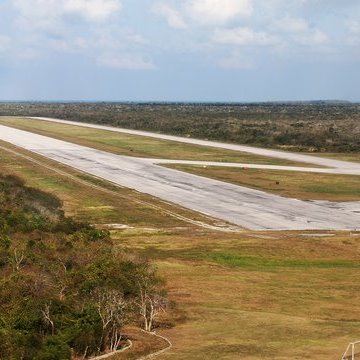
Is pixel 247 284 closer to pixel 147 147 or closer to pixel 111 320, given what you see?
pixel 111 320

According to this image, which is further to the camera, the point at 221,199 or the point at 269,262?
the point at 221,199

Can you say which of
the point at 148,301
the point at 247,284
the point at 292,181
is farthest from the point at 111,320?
the point at 292,181

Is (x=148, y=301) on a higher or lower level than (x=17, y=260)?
lower

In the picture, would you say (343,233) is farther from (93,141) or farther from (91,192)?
(93,141)

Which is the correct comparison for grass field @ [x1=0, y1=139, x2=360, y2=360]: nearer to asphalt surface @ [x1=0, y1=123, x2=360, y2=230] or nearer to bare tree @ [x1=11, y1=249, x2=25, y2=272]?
asphalt surface @ [x1=0, y1=123, x2=360, y2=230]

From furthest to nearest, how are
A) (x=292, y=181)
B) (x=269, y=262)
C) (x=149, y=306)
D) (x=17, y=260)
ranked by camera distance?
1. (x=292, y=181)
2. (x=269, y=262)
3. (x=17, y=260)
4. (x=149, y=306)

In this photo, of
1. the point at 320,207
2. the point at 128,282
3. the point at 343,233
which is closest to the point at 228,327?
the point at 128,282
